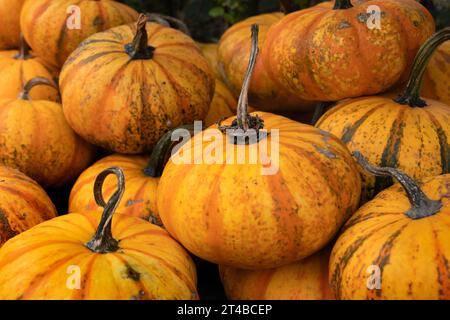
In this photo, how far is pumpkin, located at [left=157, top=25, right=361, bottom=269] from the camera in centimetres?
169

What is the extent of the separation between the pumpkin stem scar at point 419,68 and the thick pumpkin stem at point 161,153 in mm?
776

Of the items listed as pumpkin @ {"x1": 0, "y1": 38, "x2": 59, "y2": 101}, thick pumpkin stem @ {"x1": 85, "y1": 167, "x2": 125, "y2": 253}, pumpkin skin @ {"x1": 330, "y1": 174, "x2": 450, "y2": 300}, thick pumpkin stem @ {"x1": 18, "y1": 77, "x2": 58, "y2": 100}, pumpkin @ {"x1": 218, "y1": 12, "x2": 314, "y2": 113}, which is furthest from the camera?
pumpkin @ {"x1": 0, "y1": 38, "x2": 59, "y2": 101}

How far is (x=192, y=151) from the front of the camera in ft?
6.17

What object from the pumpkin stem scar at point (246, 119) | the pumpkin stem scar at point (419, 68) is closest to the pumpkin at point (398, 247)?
the pumpkin stem scar at point (246, 119)

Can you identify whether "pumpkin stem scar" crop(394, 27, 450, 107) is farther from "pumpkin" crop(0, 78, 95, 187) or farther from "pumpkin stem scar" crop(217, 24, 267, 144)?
"pumpkin" crop(0, 78, 95, 187)

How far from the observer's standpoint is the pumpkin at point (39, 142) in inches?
102

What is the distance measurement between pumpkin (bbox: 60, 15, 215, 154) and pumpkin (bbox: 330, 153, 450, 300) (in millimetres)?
880

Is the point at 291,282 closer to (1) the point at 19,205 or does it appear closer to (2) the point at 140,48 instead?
(1) the point at 19,205

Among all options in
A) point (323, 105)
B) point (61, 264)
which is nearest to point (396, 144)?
point (323, 105)

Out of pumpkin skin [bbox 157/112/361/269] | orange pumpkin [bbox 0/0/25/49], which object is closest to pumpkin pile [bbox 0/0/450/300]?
pumpkin skin [bbox 157/112/361/269]

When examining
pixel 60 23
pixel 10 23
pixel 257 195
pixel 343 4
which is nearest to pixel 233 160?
pixel 257 195

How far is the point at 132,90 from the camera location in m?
2.39
